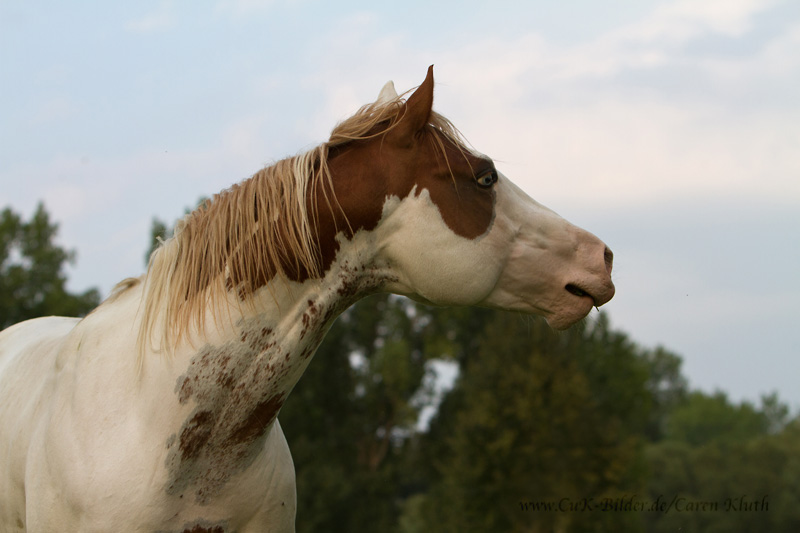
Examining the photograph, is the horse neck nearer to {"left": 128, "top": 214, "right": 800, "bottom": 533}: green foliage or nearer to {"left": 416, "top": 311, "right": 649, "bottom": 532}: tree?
{"left": 128, "top": 214, "right": 800, "bottom": 533}: green foliage

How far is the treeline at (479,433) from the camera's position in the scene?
1140 inches

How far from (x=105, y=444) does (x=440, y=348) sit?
41.1m

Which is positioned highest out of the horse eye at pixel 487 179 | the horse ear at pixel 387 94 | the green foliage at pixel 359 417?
the horse ear at pixel 387 94

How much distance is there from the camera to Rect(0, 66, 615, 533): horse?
10.3 feet

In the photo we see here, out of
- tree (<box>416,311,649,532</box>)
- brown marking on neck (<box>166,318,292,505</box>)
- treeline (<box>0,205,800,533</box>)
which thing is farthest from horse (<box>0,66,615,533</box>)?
tree (<box>416,311,649,532</box>)

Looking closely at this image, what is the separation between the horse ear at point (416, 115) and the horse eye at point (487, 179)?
1.13 feet

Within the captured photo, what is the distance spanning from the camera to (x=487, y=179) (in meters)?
3.43

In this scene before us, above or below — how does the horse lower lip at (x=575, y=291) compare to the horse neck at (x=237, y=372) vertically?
above

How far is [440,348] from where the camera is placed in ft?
144

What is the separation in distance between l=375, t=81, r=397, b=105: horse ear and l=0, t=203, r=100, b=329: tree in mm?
32500

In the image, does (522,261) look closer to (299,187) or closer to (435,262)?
(435,262)

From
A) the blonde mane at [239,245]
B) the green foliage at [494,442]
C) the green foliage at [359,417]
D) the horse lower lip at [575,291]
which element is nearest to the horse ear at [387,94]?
the blonde mane at [239,245]

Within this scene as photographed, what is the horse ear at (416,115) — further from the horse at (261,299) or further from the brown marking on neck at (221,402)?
the brown marking on neck at (221,402)

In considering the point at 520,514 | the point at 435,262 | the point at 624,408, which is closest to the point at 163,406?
the point at 435,262
